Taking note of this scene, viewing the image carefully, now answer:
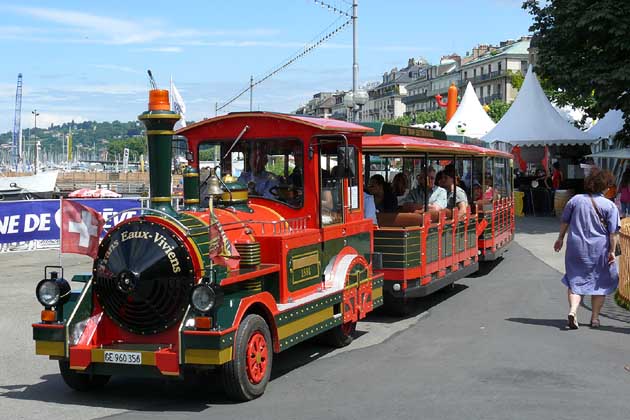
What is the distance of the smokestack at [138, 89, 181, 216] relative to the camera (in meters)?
6.93

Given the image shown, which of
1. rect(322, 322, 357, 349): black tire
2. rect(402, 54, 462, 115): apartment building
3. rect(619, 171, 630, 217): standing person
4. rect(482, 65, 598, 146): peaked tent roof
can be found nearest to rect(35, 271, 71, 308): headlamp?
rect(322, 322, 357, 349): black tire

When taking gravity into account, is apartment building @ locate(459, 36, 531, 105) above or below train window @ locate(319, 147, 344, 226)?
above

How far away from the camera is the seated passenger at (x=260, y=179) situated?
27.9ft

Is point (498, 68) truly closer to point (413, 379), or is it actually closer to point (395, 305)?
point (395, 305)

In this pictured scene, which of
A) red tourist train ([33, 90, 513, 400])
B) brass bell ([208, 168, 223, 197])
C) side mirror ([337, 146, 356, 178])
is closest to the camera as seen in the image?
red tourist train ([33, 90, 513, 400])

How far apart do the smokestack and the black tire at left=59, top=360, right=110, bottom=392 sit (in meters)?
1.55

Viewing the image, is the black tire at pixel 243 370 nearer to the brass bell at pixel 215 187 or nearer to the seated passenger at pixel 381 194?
the brass bell at pixel 215 187

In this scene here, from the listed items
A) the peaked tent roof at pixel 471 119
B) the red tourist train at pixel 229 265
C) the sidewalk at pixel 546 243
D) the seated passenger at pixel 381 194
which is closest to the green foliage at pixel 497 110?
the peaked tent roof at pixel 471 119

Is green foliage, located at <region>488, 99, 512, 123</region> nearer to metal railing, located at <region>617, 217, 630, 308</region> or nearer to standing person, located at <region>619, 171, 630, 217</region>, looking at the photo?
standing person, located at <region>619, 171, 630, 217</region>

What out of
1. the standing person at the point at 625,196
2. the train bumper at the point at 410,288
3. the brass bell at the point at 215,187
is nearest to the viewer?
the brass bell at the point at 215,187

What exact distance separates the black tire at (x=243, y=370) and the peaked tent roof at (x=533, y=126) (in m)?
25.1

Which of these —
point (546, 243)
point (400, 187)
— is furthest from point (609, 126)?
point (400, 187)

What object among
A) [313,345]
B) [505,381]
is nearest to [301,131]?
[313,345]

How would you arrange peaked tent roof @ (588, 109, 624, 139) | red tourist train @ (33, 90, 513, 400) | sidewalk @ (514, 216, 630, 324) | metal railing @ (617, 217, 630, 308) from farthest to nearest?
peaked tent roof @ (588, 109, 624, 139)
metal railing @ (617, 217, 630, 308)
sidewalk @ (514, 216, 630, 324)
red tourist train @ (33, 90, 513, 400)
